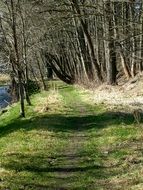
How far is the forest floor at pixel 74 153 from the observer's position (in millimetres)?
12562

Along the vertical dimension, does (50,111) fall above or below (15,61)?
below

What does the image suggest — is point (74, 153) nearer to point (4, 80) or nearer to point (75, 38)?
point (75, 38)

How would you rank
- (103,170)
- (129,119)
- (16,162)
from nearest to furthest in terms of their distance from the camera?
1. (103,170)
2. (16,162)
3. (129,119)

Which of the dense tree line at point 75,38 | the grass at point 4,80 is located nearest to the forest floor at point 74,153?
the dense tree line at point 75,38

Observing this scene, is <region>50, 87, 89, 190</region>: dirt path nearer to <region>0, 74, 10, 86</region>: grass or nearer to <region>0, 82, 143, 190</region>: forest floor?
<region>0, 82, 143, 190</region>: forest floor

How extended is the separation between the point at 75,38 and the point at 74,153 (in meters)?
41.0

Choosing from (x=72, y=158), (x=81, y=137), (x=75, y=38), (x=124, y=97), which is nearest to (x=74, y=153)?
(x=72, y=158)

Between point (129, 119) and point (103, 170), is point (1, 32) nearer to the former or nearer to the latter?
point (129, 119)

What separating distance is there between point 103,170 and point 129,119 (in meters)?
7.06

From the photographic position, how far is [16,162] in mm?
15227

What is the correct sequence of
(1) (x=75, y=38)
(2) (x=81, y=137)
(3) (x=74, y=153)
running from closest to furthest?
1. (3) (x=74, y=153)
2. (2) (x=81, y=137)
3. (1) (x=75, y=38)

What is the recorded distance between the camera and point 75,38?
56.2 meters

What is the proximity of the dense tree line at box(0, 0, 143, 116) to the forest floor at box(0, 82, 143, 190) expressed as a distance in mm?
2519

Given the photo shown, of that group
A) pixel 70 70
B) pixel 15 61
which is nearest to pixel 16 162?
pixel 15 61
